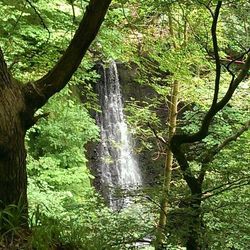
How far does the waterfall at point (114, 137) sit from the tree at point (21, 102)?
8.42 m

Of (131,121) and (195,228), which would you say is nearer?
(195,228)

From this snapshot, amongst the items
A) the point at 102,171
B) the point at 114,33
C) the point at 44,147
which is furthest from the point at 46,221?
the point at 102,171

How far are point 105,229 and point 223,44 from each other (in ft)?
13.0

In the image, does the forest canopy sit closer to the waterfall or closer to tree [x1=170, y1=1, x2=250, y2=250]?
tree [x1=170, y1=1, x2=250, y2=250]

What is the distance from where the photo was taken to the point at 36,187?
19.8 feet

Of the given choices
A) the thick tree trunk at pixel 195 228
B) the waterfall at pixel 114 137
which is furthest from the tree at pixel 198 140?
the waterfall at pixel 114 137

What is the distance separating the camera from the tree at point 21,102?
212 centimetres

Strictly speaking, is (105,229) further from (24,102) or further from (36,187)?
(36,187)

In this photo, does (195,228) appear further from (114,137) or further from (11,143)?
(114,137)

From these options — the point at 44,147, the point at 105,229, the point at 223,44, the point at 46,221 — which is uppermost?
the point at 223,44

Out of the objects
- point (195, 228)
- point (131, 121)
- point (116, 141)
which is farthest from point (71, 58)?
point (116, 141)

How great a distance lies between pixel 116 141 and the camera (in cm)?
1152

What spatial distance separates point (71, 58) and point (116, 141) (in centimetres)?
927

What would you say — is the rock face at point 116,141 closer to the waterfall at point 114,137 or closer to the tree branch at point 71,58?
the waterfall at point 114,137
